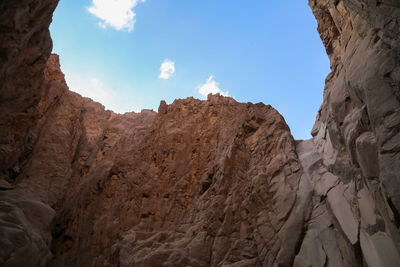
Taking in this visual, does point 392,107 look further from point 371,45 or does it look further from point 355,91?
point 371,45

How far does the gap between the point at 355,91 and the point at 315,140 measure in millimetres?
6101

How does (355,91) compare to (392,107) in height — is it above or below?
above

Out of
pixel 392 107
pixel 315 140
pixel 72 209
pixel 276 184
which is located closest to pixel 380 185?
pixel 392 107

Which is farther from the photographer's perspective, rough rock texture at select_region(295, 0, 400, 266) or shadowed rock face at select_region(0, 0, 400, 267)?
shadowed rock face at select_region(0, 0, 400, 267)

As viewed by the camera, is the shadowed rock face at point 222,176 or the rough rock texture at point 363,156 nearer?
the rough rock texture at point 363,156

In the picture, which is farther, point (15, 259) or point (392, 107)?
point (15, 259)

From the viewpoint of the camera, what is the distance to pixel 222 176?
15664mm

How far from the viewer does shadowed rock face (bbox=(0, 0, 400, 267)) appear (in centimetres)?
805

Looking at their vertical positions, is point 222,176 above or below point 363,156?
above

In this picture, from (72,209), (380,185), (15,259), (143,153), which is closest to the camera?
(380,185)

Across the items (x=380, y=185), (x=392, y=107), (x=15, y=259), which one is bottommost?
(x=15, y=259)

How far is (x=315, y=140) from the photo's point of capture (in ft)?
48.6

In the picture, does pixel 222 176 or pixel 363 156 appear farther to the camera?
pixel 222 176

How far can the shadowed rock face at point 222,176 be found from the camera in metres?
8.05
